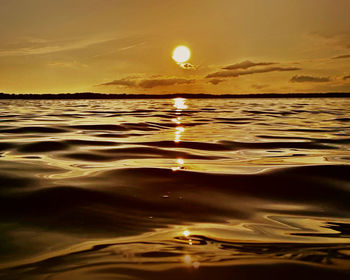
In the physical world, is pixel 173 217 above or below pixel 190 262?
above

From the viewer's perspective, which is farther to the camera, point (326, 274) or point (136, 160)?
point (136, 160)

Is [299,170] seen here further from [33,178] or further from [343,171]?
[33,178]

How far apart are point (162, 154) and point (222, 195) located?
2203 mm

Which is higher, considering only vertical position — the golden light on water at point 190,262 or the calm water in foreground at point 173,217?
the calm water in foreground at point 173,217

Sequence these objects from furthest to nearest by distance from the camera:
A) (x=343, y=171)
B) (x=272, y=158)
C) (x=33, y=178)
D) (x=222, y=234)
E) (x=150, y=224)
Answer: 1. (x=272, y=158)
2. (x=343, y=171)
3. (x=33, y=178)
4. (x=150, y=224)
5. (x=222, y=234)

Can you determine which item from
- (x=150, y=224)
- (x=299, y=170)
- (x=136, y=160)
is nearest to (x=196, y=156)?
(x=136, y=160)

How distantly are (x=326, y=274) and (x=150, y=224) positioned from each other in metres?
1.06

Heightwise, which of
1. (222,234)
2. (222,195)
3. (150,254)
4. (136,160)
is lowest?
(150,254)

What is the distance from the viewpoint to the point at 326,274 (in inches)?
57.4

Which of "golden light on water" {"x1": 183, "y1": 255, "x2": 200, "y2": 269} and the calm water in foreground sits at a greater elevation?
the calm water in foreground

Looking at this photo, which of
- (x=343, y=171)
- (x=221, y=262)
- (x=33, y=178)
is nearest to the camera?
(x=221, y=262)

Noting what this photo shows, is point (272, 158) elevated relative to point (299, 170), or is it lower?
elevated

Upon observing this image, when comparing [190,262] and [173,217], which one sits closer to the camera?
[190,262]

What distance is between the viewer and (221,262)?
61.9 inches
